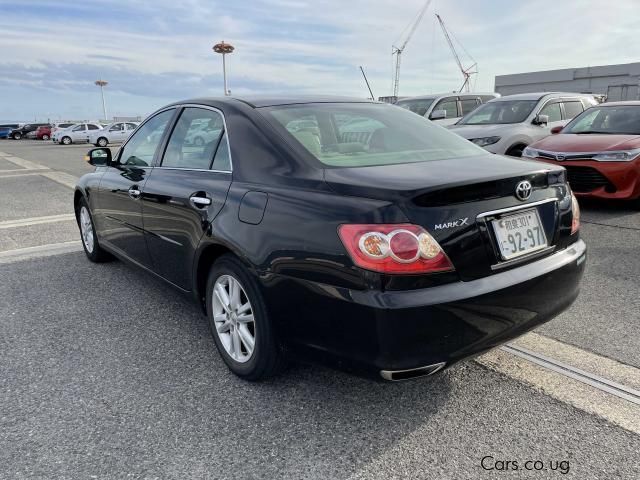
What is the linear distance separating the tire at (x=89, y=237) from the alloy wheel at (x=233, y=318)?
2624 millimetres

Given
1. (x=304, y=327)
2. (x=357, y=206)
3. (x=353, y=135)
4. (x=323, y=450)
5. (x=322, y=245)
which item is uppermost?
(x=353, y=135)

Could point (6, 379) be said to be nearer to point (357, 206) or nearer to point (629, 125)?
point (357, 206)

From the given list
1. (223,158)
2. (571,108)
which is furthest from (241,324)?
(571,108)

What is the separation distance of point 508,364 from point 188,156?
238 centimetres

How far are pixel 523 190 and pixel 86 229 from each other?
4.48 metres

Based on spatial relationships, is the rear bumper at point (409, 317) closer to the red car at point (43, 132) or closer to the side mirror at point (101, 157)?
the side mirror at point (101, 157)

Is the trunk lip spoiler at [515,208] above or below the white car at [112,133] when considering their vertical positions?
below

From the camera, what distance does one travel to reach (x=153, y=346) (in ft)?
11.2

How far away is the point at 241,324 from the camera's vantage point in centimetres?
287

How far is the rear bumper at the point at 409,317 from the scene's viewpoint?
84.1 inches

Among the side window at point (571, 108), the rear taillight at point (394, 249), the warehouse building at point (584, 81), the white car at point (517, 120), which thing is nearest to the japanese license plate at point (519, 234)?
the rear taillight at point (394, 249)

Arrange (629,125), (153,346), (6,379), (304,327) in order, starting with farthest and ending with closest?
(629,125), (153,346), (6,379), (304,327)

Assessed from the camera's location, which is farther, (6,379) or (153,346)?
(153,346)

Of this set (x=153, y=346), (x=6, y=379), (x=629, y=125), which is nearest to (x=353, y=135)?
(x=153, y=346)
